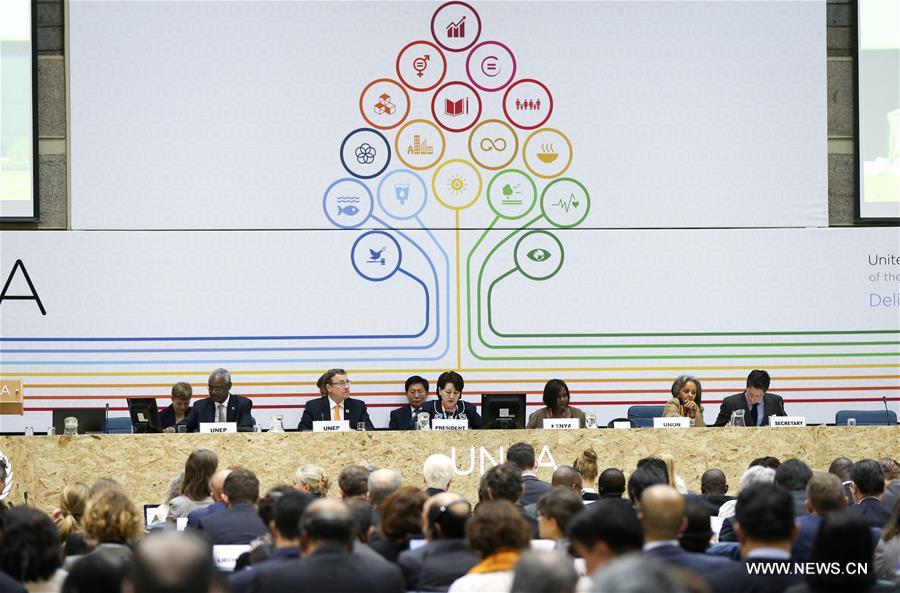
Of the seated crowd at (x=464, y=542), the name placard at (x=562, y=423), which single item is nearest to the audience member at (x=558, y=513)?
the seated crowd at (x=464, y=542)

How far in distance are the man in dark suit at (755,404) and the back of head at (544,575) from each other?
7.15m

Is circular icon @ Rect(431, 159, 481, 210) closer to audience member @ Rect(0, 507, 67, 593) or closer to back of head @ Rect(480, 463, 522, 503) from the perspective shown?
back of head @ Rect(480, 463, 522, 503)

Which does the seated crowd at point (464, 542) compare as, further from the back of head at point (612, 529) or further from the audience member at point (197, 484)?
the audience member at point (197, 484)

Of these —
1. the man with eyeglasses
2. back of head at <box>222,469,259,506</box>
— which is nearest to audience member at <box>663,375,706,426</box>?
the man with eyeglasses

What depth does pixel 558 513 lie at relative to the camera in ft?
14.1

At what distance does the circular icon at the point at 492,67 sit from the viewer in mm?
10859

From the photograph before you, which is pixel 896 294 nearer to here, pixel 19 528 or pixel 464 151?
pixel 464 151

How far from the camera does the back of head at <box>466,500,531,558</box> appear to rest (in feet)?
12.4

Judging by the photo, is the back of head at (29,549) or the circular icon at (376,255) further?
the circular icon at (376,255)

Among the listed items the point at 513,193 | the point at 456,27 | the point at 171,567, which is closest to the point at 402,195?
the point at 513,193

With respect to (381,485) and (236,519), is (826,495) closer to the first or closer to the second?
(381,485)

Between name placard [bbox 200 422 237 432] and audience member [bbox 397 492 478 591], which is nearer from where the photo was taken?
audience member [bbox 397 492 478 591]

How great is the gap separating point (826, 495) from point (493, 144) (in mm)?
6483

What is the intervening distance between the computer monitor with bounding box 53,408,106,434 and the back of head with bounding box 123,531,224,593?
6.78 m
